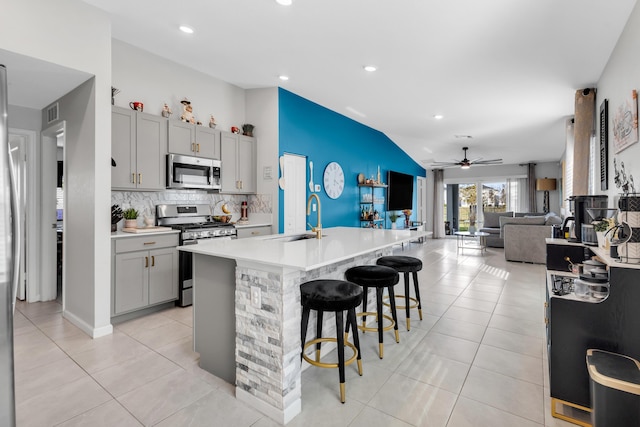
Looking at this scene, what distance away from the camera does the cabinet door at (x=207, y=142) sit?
13.1 feet

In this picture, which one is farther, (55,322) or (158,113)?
(158,113)

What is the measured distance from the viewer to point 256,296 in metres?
1.84

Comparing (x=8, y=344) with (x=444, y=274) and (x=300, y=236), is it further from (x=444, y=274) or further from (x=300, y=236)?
(x=444, y=274)

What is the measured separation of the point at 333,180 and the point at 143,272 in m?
3.56

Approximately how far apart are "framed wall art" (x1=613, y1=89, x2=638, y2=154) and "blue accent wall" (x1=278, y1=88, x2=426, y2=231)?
3.73m

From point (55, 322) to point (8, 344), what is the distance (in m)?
2.31

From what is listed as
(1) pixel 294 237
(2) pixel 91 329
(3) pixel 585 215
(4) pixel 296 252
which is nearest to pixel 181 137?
(1) pixel 294 237

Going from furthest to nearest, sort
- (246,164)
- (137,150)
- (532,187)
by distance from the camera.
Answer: (532,187) < (246,164) < (137,150)

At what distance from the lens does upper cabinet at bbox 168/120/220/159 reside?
375 centimetres

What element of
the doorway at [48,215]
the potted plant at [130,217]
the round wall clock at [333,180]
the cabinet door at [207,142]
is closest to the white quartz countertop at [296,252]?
the potted plant at [130,217]

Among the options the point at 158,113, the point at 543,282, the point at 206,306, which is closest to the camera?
the point at 206,306

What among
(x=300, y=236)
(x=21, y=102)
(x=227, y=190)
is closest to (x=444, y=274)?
(x=300, y=236)

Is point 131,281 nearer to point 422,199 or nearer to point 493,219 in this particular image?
point 493,219

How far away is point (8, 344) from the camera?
1345 mm
